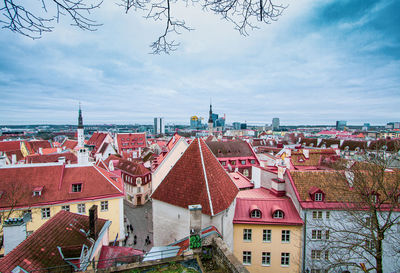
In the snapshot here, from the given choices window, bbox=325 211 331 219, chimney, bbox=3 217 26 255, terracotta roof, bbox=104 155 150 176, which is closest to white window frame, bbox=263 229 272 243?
window, bbox=325 211 331 219

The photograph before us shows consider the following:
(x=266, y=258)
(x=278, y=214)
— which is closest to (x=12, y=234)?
(x=266, y=258)

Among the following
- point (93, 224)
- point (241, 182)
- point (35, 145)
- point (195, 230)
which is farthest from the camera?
point (35, 145)

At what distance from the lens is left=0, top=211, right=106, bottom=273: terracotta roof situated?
776 centimetres

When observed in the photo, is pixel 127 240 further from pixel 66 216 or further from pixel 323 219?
pixel 323 219

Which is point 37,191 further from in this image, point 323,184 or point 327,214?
point 323,184

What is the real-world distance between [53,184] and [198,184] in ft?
43.5

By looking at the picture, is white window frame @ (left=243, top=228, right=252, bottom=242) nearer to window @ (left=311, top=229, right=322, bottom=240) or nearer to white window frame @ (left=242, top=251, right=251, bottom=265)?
white window frame @ (left=242, top=251, right=251, bottom=265)

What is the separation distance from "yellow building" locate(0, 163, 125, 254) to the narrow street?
2950 millimetres

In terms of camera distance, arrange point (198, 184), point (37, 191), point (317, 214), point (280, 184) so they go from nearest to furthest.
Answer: point (198, 184) < point (317, 214) < point (37, 191) < point (280, 184)

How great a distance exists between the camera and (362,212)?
43.9ft

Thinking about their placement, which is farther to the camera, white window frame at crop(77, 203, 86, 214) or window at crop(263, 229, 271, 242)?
white window frame at crop(77, 203, 86, 214)

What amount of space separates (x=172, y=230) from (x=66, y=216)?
19.8ft

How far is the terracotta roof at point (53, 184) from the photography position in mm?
16078

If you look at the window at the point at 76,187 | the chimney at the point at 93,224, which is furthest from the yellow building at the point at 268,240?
the window at the point at 76,187
